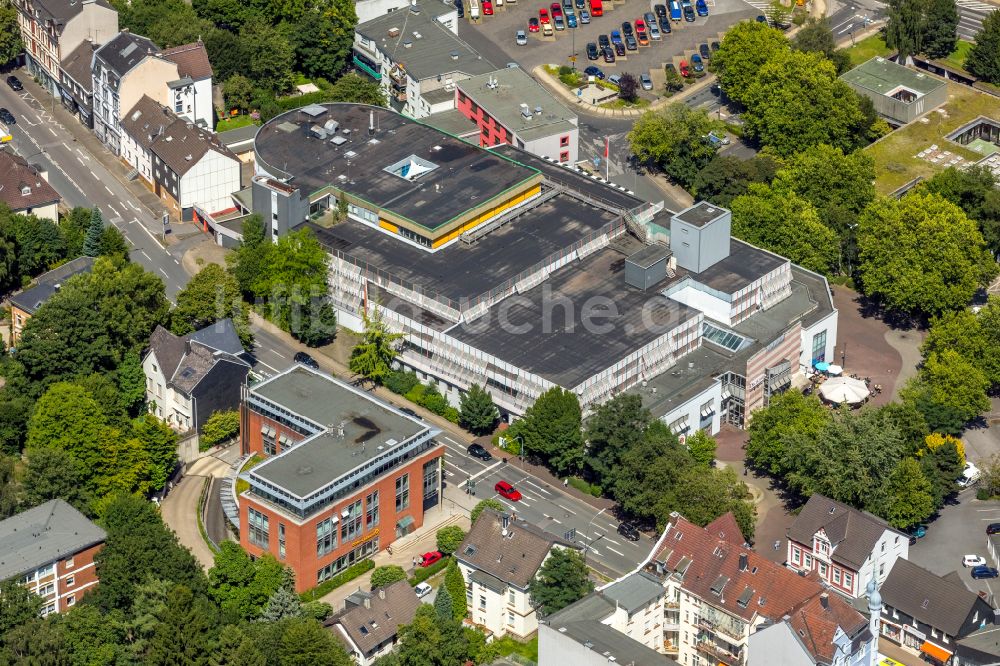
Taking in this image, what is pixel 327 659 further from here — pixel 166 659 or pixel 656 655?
pixel 656 655

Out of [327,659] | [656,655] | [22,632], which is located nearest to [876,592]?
[656,655]

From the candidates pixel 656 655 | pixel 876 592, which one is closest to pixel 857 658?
pixel 876 592

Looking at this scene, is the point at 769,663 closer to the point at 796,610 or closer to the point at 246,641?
the point at 796,610

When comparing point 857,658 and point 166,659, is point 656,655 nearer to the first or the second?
point 857,658

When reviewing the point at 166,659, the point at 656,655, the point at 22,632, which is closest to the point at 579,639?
the point at 656,655

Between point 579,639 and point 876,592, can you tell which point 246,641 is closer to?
point 579,639
